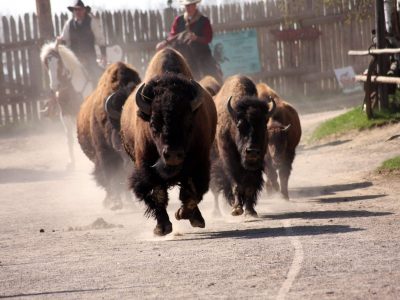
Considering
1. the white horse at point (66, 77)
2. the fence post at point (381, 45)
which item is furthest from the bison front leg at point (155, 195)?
the fence post at point (381, 45)

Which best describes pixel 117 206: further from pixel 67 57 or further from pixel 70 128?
pixel 70 128

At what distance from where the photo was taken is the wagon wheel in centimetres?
2048

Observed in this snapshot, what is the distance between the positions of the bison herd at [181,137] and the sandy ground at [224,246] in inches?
14.7

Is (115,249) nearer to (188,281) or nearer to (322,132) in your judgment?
(188,281)

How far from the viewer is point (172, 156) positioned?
10.8m

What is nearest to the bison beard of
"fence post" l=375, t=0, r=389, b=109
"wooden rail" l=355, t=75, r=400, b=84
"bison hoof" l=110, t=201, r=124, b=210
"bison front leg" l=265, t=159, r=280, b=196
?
"bison hoof" l=110, t=201, r=124, b=210

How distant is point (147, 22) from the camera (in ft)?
105

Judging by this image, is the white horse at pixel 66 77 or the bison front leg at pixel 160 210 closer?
the bison front leg at pixel 160 210

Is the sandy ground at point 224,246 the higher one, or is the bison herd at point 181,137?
the bison herd at point 181,137

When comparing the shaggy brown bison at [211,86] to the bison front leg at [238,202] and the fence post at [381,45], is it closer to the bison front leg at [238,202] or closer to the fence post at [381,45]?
the bison front leg at [238,202]

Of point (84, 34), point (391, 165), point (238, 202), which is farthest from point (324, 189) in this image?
point (84, 34)

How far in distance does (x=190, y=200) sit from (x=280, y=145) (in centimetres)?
394

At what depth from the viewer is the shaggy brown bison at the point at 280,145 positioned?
1505 cm

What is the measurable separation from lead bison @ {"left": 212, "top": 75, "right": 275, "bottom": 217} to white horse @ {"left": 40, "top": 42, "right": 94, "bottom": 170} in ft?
22.9
